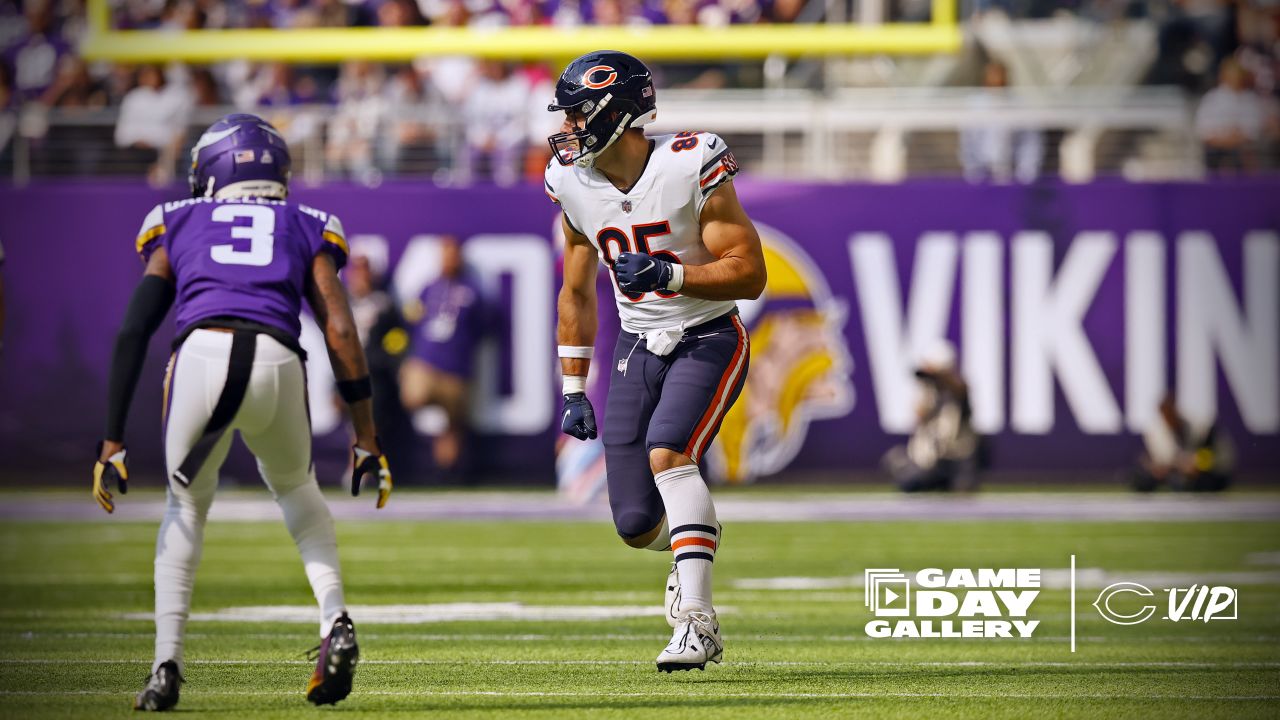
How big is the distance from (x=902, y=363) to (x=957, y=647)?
8.30 m

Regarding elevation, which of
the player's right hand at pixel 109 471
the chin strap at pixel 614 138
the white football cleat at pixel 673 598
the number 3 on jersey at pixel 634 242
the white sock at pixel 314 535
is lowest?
the white football cleat at pixel 673 598

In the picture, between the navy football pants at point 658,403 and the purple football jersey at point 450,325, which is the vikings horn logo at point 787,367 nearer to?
the purple football jersey at point 450,325

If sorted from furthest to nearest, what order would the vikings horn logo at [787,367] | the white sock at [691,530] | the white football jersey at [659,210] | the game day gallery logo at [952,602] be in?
the vikings horn logo at [787,367] < the game day gallery logo at [952,602] < the white football jersey at [659,210] < the white sock at [691,530]

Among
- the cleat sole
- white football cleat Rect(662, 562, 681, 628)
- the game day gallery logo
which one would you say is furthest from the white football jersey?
the game day gallery logo

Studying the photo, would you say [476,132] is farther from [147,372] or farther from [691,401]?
[691,401]

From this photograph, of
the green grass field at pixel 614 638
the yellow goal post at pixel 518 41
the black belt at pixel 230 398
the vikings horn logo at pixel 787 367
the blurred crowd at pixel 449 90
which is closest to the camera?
the black belt at pixel 230 398

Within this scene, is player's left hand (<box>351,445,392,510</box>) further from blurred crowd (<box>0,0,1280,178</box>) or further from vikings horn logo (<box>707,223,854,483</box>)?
blurred crowd (<box>0,0,1280,178</box>)

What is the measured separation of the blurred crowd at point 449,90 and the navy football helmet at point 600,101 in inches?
357

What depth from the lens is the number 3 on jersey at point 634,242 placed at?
6.05 metres

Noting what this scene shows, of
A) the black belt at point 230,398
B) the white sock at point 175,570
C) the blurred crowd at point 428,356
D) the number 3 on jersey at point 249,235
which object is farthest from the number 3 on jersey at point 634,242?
the blurred crowd at point 428,356

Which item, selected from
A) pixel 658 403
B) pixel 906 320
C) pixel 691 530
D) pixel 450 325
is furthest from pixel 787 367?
pixel 691 530

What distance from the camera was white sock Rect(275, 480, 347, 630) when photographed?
5.32 m

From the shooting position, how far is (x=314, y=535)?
5.36 metres

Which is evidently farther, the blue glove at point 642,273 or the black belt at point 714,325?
the black belt at point 714,325
